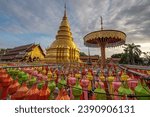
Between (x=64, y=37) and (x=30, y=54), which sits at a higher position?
(x=64, y=37)

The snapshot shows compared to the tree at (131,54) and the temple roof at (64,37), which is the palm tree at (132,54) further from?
the temple roof at (64,37)

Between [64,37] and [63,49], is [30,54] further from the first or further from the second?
[63,49]

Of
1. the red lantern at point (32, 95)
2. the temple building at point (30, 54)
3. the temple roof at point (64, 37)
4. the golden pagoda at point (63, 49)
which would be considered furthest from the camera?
the temple building at point (30, 54)

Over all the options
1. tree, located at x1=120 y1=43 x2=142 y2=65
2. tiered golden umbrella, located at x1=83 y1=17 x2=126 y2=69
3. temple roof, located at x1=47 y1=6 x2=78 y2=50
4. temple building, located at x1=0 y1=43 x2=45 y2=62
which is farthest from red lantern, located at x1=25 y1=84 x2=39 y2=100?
tree, located at x1=120 y1=43 x2=142 y2=65

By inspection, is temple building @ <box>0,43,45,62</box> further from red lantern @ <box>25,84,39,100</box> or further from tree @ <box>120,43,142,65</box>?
red lantern @ <box>25,84,39,100</box>

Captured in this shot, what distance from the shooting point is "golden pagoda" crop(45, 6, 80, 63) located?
2157cm

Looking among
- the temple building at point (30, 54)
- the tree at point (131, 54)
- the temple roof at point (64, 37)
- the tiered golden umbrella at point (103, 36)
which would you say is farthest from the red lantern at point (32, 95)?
the tree at point (131, 54)

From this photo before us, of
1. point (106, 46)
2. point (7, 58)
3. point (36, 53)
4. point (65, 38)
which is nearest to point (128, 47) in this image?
point (65, 38)

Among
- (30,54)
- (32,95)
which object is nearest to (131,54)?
(30,54)

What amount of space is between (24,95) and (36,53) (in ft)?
104

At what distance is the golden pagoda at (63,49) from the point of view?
21.6 metres

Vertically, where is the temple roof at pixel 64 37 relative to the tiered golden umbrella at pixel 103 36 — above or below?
above

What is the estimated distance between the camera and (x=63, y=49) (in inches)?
870

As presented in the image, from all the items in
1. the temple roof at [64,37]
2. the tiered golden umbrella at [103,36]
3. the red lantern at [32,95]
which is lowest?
the red lantern at [32,95]
